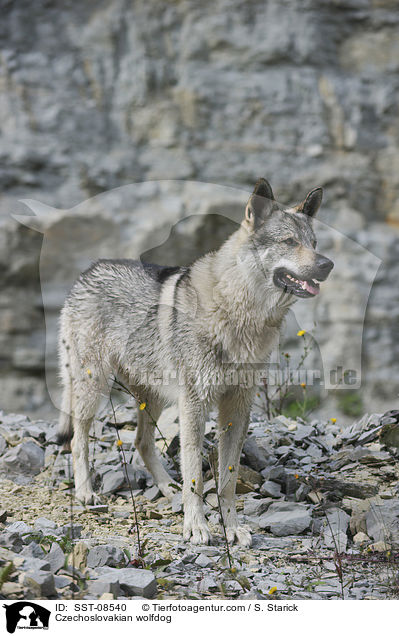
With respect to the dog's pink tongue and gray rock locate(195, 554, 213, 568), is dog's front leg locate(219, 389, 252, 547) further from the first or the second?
the dog's pink tongue

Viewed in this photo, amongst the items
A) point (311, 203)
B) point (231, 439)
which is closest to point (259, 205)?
point (311, 203)

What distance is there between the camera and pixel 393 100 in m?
3.23

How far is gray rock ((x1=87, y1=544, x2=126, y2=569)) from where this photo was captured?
1812mm

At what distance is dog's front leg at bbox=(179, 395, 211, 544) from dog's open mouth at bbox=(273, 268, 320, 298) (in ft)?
1.88

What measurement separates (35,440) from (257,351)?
1592 mm

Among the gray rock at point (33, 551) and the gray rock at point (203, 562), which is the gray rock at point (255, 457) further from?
the gray rock at point (33, 551)

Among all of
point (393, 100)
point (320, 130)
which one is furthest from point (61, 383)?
point (393, 100)

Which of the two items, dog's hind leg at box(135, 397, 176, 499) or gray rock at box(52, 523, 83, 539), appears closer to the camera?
gray rock at box(52, 523, 83, 539)

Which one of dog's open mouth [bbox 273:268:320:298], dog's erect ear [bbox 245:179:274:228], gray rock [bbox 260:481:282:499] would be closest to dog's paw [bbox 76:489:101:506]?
gray rock [bbox 260:481:282:499]

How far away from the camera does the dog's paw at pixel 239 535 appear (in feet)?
7.04

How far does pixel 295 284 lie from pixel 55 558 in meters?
1.24
